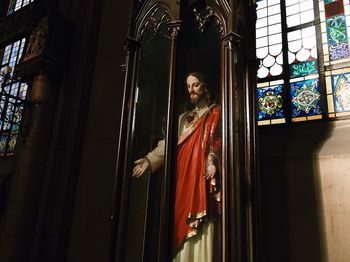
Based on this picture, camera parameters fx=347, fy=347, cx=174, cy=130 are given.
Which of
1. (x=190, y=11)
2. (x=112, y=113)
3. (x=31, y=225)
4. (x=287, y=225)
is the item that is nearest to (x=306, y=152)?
(x=287, y=225)

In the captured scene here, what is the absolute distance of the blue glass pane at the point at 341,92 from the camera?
253 cm

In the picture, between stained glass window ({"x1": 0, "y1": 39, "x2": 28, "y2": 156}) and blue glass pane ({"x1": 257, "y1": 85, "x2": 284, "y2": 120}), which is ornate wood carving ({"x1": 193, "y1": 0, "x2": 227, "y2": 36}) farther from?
stained glass window ({"x1": 0, "y1": 39, "x2": 28, "y2": 156})

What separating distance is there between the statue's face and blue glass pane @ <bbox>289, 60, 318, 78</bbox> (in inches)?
47.8

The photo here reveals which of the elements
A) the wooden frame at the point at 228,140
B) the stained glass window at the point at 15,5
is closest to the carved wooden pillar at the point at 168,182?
the wooden frame at the point at 228,140

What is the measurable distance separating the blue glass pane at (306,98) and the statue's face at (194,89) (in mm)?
1100

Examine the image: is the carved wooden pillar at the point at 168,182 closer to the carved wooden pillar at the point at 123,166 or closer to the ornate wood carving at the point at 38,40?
the carved wooden pillar at the point at 123,166

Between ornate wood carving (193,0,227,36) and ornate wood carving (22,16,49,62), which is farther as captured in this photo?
ornate wood carving (22,16,49,62)

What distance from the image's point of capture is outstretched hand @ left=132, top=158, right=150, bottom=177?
1.91 meters

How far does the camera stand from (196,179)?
68.4 inches

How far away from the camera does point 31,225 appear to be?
9.32 ft

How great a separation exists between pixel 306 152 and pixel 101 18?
93.2 inches

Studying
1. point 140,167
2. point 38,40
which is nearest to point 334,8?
point 140,167

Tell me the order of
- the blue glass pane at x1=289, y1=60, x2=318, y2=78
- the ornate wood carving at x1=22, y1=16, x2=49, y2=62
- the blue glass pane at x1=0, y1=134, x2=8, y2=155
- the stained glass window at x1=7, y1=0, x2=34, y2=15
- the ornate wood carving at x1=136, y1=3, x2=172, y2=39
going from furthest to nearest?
the stained glass window at x1=7, y1=0, x2=34, y2=15 → the blue glass pane at x1=0, y1=134, x2=8, y2=155 → the ornate wood carving at x1=22, y1=16, x2=49, y2=62 → the blue glass pane at x1=289, y1=60, x2=318, y2=78 → the ornate wood carving at x1=136, y1=3, x2=172, y2=39

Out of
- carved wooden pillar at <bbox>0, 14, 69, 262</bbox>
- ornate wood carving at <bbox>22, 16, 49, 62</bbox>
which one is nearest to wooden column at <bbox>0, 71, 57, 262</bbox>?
carved wooden pillar at <bbox>0, 14, 69, 262</bbox>
